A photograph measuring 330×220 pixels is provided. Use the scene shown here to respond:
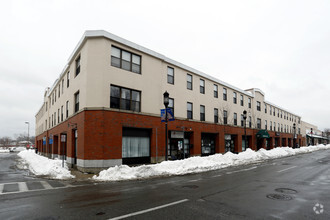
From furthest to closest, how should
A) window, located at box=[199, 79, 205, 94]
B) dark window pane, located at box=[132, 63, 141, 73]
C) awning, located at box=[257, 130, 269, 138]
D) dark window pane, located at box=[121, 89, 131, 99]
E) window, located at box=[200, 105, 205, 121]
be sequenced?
awning, located at box=[257, 130, 269, 138]
window, located at box=[199, 79, 205, 94]
window, located at box=[200, 105, 205, 121]
dark window pane, located at box=[132, 63, 141, 73]
dark window pane, located at box=[121, 89, 131, 99]

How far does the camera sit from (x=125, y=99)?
1759cm

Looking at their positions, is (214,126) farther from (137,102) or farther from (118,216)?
(118,216)

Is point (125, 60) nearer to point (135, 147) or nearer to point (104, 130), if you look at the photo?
point (104, 130)

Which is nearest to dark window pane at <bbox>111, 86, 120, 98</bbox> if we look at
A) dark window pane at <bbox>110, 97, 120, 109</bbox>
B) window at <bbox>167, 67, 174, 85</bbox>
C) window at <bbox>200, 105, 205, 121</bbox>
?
dark window pane at <bbox>110, 97, 120, 109</bbox>

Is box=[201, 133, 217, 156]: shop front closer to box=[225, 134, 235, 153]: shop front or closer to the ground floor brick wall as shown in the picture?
the ground floor brick wall

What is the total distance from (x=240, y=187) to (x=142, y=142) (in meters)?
10.9

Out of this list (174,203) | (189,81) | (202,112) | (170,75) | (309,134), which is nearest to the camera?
(174,203)

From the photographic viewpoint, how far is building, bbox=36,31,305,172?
15.8 m

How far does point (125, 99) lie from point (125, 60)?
11.3 feet

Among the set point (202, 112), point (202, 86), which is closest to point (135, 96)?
point (202, 112)

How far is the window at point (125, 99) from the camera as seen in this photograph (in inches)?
664

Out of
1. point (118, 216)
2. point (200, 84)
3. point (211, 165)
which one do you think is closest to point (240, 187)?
point (118, 216)

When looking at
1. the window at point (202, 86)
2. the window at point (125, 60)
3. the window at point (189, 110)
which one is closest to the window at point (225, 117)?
the window at point (202, 86)

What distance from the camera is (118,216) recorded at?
5645 millimetres
